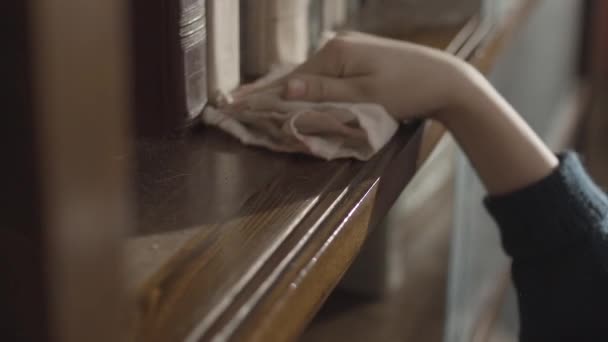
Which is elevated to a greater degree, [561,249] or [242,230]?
[242,230]

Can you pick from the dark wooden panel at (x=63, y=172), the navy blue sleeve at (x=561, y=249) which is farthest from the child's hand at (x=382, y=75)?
the dark wooden panel at (x=63, y=172)

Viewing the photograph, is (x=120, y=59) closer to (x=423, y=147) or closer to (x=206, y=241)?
(x=206, y=241)

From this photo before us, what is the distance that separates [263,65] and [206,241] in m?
0.29

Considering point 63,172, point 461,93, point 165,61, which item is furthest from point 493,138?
point 63,172

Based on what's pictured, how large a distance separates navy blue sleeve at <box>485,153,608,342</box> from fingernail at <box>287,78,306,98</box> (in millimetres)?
206

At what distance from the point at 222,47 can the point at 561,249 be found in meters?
0.30

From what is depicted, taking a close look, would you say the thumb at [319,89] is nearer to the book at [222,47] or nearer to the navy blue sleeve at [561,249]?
the book at [222,47]

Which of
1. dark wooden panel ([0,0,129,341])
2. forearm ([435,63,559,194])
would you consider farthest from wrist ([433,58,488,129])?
dark wooden panel ([0,0,129,341])

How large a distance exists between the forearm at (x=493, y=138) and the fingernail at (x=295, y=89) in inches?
4.6

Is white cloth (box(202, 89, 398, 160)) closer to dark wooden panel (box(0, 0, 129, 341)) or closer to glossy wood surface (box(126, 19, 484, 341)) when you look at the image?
glossy wood surface (box(126, 19, 484, 341))

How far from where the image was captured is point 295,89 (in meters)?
0.60

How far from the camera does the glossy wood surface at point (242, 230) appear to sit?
377mm

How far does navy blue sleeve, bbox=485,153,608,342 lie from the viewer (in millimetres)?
708

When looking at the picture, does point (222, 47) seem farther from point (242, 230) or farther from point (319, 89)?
point (242, 230)
